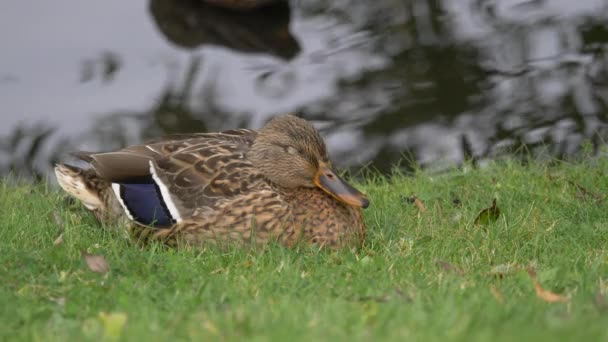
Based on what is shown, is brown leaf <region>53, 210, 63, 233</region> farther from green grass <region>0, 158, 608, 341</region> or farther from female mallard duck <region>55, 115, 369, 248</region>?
female mallard duck <region>55, 115, 369, 248</region>

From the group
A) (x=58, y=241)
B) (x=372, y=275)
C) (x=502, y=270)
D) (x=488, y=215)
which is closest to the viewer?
(x=372, y=275)

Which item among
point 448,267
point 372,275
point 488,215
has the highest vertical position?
point 372,275

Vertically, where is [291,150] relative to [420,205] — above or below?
above

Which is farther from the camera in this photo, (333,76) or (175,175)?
Result: (333,76)

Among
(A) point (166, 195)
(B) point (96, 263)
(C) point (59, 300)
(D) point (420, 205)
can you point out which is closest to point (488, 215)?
(D) point (420, 205)

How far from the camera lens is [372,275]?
Answer: 4.84m

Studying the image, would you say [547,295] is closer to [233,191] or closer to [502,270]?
[502,270]

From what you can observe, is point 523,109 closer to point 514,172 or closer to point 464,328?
point 514,172

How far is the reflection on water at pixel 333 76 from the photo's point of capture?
8734 mm

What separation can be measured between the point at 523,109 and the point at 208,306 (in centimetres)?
539

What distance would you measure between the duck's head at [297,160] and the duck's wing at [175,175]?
97 mm

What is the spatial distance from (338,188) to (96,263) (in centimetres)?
142

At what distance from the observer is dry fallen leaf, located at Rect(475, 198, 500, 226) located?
234 inches

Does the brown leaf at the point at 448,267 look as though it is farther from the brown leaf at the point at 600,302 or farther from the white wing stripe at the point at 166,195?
the white wing stripe at the point at 166,195
